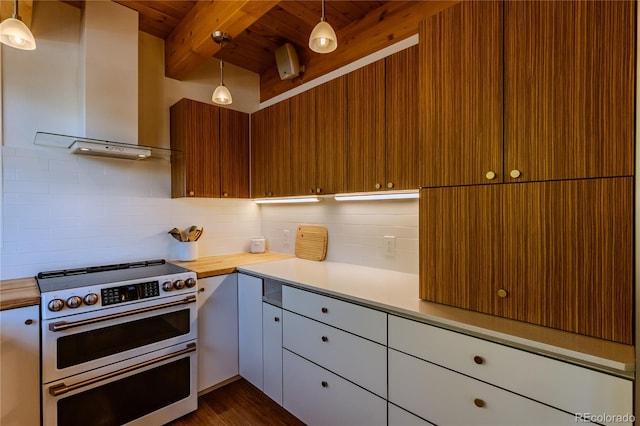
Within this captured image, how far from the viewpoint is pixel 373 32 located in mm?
2164

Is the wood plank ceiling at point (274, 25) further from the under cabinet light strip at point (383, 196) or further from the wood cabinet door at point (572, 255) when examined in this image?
the wood cabinet door at point (572, 255)

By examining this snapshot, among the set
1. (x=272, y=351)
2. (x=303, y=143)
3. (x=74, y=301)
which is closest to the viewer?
(x=74, y=301)

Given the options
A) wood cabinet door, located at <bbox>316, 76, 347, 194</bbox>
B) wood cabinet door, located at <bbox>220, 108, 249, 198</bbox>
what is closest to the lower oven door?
wood cabinet door, located at <bbox>220, 108, 249, 198</bbox>

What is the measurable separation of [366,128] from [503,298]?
1242 millimetres

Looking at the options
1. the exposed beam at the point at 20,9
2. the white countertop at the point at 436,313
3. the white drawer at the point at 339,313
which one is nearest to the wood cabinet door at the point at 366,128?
the white countertop at the point at 436,313

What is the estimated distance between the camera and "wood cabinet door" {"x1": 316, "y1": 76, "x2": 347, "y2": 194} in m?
2.07

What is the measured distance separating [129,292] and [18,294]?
0.50 metres

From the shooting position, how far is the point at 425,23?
1.46 meters

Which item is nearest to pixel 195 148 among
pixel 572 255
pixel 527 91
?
pixel 527 91

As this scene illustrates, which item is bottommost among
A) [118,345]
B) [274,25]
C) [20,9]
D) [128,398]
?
[128,398]

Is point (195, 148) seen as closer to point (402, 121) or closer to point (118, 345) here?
point (118, 345)

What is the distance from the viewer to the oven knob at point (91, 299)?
64.4 inches

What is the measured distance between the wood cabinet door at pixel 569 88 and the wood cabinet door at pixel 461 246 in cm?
18

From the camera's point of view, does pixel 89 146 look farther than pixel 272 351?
No
